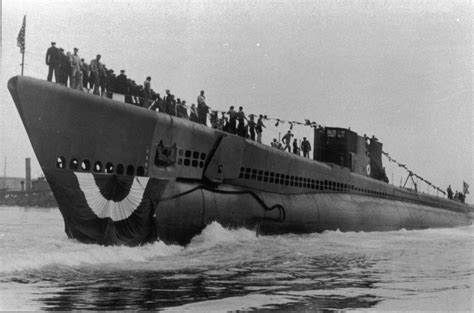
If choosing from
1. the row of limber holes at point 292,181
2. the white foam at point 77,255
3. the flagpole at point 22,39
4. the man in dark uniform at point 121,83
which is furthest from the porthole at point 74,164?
the row of limber holes at point 292,181

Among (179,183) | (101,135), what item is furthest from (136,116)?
(179,183)

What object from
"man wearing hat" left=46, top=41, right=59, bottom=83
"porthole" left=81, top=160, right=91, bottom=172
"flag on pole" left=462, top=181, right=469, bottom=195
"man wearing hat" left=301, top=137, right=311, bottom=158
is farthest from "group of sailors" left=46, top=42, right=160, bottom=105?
"flag on pole" left=462, top=181, right=469, bottom=195

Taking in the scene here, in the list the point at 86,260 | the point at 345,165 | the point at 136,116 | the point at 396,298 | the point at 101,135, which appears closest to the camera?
the point at 396,298

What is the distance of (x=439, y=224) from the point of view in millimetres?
30359

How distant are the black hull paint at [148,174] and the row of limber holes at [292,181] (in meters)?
0.06

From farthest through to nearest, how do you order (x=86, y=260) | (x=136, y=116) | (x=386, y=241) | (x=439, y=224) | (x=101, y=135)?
(x=439, y=224), (x=386, y=241), (x=136, y=116), (x=101, y=135), (x=86, y=260)

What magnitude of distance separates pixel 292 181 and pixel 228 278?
9.43m

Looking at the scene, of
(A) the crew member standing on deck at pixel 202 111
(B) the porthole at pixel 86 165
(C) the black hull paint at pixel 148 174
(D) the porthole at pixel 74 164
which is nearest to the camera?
(C) the black hull paint at pixel 148 174

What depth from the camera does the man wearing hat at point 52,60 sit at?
37.8ft

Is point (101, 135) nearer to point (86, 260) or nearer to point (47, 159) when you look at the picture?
point (47, 159)

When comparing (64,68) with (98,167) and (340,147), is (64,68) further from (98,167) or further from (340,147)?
(340,147)

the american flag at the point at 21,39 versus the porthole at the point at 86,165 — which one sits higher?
the american flag at the point at 21,39

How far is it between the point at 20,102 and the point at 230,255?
17.8 ft

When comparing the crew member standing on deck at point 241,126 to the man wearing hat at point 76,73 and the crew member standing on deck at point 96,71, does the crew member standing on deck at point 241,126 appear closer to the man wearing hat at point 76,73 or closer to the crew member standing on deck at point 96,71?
the crew member standing on deck at point 96,71
